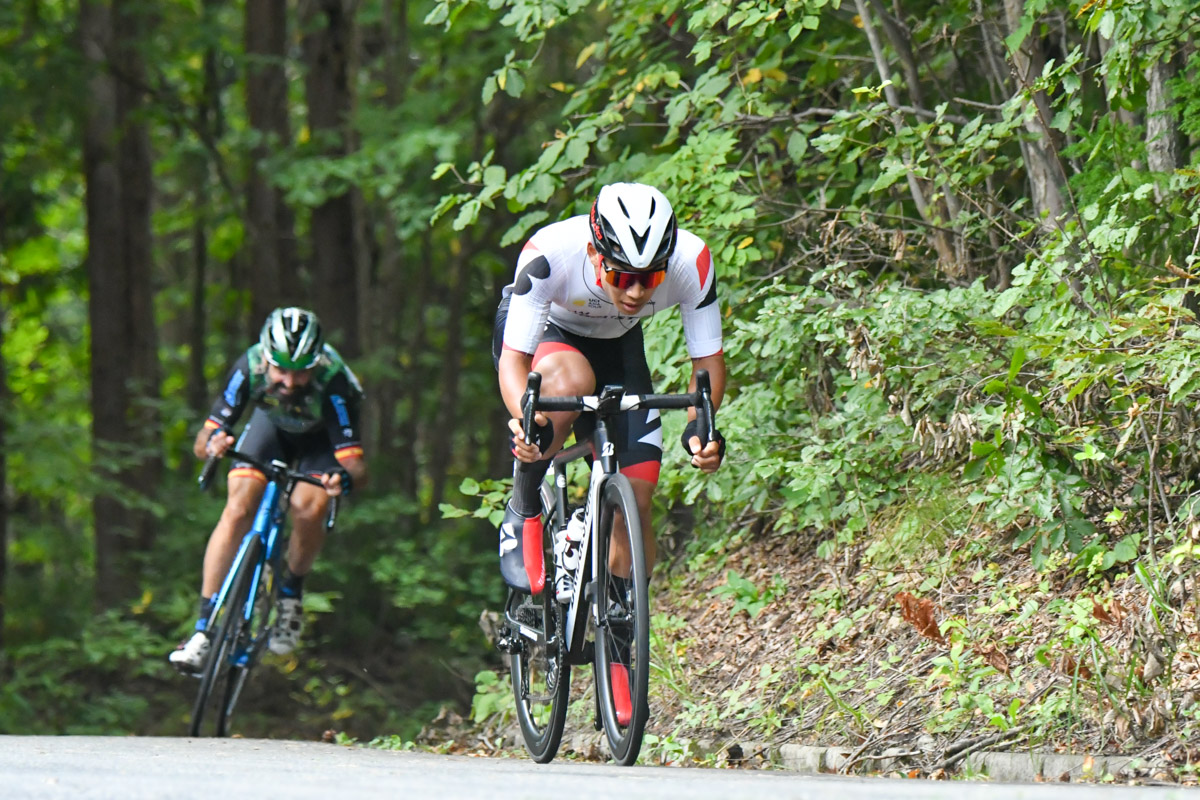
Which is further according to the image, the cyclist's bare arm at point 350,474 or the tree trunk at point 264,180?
the tree trunk at point 264,180

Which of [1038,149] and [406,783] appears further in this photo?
[1038,149]

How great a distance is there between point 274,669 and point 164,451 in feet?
10.8

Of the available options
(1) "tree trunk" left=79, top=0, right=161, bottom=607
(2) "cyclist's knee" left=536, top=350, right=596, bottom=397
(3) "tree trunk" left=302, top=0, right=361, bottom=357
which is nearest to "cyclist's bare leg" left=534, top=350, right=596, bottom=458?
(2) "cyclist's knee" left=536, top=350, right=596, bottom=397

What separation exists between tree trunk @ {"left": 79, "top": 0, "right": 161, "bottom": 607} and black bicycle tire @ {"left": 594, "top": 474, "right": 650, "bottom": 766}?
469 inches

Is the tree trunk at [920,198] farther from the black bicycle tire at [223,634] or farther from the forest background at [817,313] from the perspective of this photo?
the black bicycle tire at [223,634]

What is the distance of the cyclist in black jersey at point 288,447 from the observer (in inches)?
342

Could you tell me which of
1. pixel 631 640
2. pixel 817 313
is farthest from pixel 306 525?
pixel 631 640

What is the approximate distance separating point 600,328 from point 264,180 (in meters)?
11.1

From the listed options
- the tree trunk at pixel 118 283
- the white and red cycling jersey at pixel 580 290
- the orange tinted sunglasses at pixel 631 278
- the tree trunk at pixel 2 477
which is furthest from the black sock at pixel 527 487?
the tree trunk at pixel 118 283

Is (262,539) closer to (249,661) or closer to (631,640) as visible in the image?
(249,661)

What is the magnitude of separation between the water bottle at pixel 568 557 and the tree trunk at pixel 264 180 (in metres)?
11.2

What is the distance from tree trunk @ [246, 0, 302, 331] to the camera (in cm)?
1659

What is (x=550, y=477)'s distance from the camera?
6082mm

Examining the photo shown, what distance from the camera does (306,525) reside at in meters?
8.95
